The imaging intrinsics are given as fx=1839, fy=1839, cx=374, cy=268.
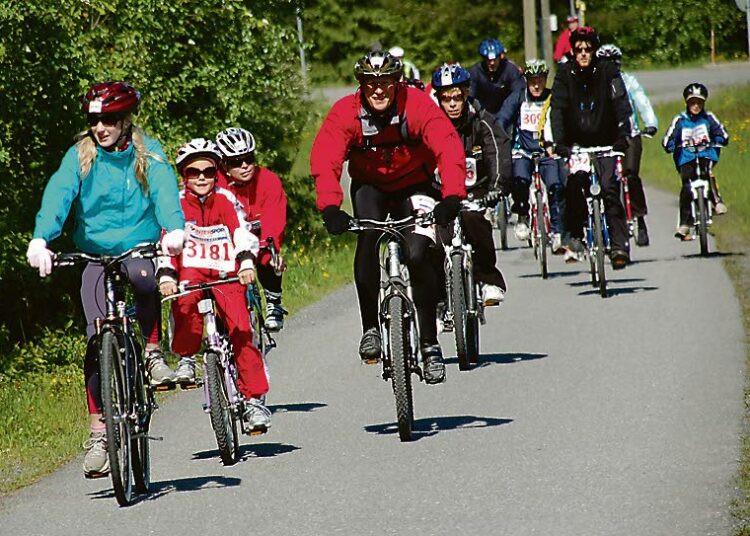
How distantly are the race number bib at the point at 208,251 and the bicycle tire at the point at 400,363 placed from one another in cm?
89

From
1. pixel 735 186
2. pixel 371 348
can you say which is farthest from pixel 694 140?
pixel 371 348

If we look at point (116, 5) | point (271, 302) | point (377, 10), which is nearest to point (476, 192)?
point (271, 302)

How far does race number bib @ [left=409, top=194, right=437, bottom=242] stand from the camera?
9.96 m

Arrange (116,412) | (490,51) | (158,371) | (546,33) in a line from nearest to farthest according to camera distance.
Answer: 1. (116,412)
2. (158,371)
3. (490,51)
4. (546,33)

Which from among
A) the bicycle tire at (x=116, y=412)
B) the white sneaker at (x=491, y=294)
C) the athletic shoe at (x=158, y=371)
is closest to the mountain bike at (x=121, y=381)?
the bicycle tire at (x=116, y=412)

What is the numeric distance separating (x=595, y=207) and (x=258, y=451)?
670 cm

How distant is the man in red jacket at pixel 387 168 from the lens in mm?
9633

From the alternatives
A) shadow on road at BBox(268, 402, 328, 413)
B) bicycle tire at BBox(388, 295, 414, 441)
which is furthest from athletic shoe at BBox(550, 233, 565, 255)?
bicycle tire at BBox(388, 295, 414, 441)

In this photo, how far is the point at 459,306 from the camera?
39.9 feet

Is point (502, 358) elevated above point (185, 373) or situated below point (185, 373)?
below

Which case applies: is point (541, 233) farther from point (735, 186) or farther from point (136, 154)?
point (136, 154)

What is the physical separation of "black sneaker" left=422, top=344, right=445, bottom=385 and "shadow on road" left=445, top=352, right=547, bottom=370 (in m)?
2.51

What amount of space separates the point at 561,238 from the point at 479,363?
5.22m

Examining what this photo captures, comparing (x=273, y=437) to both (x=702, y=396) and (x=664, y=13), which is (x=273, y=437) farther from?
(x=664, y=13)
